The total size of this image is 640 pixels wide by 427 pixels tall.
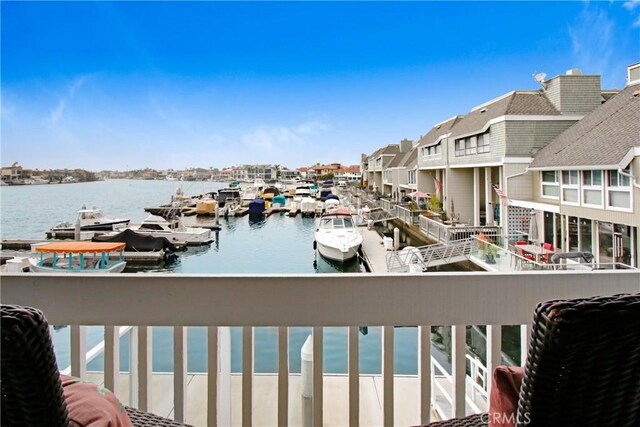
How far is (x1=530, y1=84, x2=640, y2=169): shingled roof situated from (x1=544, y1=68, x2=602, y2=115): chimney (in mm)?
478

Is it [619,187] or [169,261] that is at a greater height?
[619,187]

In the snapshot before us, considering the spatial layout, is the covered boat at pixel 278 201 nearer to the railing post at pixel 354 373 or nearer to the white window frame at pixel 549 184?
the white window frame at pixel 549 184

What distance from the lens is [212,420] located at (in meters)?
0.89

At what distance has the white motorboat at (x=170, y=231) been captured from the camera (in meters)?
8.60

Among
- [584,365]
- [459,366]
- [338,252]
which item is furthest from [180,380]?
[338,252]

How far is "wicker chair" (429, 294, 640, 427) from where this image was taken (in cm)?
40

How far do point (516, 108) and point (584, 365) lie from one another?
10.0m

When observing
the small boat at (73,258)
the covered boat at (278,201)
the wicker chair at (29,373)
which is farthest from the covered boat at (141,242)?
the covered boat at (278,201)

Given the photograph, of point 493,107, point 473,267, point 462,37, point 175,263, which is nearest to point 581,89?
point 493,107

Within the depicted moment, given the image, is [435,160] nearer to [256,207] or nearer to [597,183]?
[597,183]

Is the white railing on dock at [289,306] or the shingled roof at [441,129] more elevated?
the shingled roof at [441,129]

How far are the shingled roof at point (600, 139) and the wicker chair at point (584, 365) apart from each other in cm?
645

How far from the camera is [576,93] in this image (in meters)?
9.03

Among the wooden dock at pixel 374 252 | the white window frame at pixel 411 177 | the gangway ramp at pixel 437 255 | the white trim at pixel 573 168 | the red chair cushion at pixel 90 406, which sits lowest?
the wooden dock at pixel 374 252
